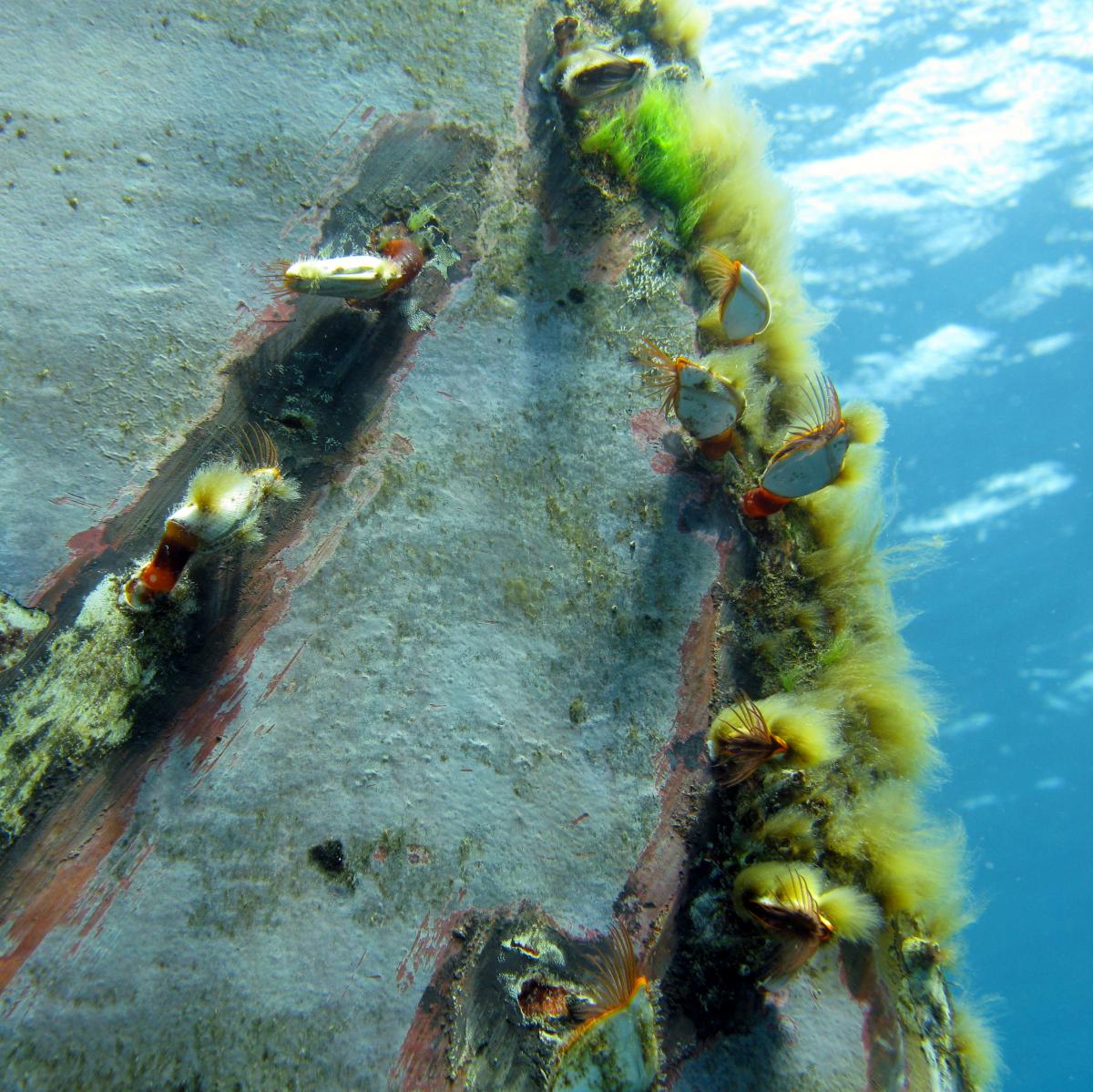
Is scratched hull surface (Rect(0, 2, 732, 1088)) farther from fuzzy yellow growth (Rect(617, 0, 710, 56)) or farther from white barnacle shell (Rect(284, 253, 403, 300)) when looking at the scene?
fuzzy yellow growth (Rect(617, 0, 710, 56))

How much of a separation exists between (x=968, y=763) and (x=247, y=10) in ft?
96.1

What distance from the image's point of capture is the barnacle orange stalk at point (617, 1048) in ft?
6.47

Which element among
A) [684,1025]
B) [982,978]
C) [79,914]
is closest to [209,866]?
[79,914]

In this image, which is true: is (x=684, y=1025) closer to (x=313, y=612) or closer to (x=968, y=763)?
(x=313, y=612)

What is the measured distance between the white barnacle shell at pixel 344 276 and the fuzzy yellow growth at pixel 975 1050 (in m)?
3.74

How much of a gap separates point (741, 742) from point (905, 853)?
3.01 feet

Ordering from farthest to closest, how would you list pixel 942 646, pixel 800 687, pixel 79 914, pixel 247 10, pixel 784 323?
1. pixel 942 646
2. pixel 784 323
3. pixel 247 10
4. pixel 800 687
5. pixel 79 914

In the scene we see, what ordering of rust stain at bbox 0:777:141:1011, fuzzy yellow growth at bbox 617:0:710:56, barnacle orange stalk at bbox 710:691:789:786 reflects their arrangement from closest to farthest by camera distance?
rust stain at bbox 0:777:141:1011 → barnacle orange stalk at bbox 710:691:789:786 → fuzzy yellow growth at bbox 617:0:710:56

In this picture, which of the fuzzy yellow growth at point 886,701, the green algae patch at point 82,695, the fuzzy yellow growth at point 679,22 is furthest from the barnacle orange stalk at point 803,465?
the fuzzy yellow growth at point 679,22

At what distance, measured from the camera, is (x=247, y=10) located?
9.73 ft

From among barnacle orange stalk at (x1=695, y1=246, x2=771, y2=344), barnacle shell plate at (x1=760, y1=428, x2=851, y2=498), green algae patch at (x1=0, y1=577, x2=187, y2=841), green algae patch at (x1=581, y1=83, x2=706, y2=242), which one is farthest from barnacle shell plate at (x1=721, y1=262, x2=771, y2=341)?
green algae patch at (x1=0, y1=577, x2=187, y2=841)

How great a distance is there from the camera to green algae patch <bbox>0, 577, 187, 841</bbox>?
201 centimetres

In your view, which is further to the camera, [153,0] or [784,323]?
[784,323]

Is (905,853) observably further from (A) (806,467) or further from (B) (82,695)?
(B) (82,695)
